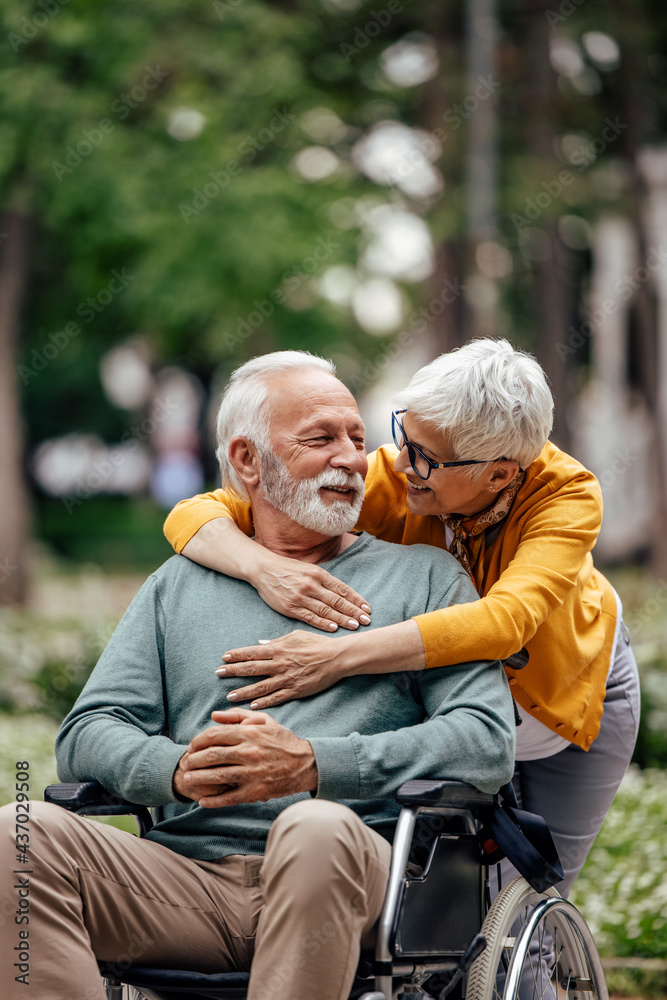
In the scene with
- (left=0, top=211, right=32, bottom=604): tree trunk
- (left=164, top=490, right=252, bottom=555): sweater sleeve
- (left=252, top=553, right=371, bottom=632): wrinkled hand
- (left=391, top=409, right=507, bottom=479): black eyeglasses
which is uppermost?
(left=391, top=409, right=507, bottom=479): black eyeglasses

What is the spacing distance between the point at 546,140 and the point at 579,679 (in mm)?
10785

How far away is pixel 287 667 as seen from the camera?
2.63 m

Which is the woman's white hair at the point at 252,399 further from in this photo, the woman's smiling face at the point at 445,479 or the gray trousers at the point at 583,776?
the gray trousers at the point at 583,776

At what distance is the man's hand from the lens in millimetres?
2438

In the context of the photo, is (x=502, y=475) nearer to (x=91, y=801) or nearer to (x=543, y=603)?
(x=543, y=603)

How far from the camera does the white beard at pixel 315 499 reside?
289 centimetres

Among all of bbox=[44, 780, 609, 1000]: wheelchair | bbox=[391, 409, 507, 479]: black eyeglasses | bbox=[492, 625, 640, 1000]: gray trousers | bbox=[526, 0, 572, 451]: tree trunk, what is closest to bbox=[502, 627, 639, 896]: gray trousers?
bbox=[492, 625, 640, 1000]: gray trousers

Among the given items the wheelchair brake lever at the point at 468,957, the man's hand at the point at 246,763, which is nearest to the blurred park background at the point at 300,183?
the man's hand at the point at 246,763

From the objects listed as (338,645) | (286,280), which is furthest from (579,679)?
(286,280)

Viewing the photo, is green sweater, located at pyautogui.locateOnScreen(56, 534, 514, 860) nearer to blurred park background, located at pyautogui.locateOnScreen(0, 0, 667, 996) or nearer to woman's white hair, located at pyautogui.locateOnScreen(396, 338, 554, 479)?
woman's white hair, located at pyautogui.locateOnScreen(396, 338, 554, 479)

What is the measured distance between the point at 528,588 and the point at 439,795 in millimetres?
537

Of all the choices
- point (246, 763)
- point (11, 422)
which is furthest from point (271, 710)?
point (11, 422)

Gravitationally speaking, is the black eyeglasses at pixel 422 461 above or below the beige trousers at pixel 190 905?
above

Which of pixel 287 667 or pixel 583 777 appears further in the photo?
pixel 583 777
